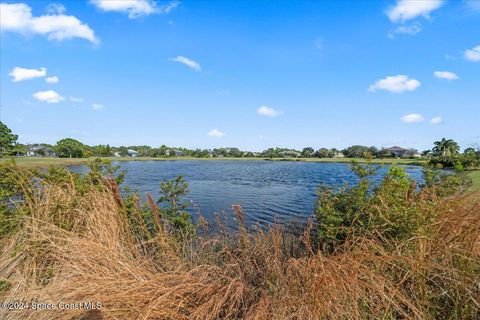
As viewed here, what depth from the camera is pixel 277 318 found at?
7.09 feet

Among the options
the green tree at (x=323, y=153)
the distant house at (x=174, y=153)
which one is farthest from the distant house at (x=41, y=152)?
the green tree at (x=323, y=153)

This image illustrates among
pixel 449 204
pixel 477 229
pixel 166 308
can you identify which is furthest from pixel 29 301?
pixel 449 204

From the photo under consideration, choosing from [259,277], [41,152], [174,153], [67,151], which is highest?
[67,151]

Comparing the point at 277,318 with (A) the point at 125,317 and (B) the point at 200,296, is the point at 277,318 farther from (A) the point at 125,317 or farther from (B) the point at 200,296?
(A) the point at 125,317

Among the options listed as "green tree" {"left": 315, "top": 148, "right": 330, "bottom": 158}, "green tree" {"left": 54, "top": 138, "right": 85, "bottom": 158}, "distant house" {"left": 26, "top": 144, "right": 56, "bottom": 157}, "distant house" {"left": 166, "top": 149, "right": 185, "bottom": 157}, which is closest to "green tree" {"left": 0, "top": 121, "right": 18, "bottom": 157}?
"green tree" {"left": 54, "top": 138, "right": 85, "bottom": 158}

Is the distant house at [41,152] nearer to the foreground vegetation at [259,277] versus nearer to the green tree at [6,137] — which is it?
the green tree at [6,137]

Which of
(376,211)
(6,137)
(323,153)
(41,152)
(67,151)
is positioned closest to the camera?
(376,211)

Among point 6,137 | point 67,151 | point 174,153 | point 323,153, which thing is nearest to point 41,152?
point 67,151

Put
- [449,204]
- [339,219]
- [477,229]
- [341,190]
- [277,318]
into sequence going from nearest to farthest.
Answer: [277,318] < [477,229] < [449,204] < [339,219] < [341,190]

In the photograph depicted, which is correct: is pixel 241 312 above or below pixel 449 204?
below

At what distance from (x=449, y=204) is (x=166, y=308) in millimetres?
3484

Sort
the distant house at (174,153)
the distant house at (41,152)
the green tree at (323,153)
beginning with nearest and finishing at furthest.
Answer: the distant house at (41,152), the green tree at (323,153), the distant house at (174,153)

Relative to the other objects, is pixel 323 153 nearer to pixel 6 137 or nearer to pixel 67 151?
pixel 67 151

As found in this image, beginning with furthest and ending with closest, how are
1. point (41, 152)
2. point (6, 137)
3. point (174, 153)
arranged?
point (174, 153), point (41, 152), point (6, 137)
